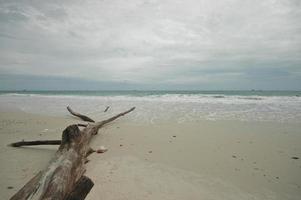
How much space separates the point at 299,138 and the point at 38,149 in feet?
22.1

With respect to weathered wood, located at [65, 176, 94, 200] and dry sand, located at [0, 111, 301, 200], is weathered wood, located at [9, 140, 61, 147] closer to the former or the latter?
dry sand, located at [0, 111, 301, 200]

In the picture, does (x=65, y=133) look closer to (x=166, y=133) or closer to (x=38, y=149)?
(x=38, y=149)

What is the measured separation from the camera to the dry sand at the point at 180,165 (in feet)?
8.87

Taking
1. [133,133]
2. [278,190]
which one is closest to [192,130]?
[133,133]

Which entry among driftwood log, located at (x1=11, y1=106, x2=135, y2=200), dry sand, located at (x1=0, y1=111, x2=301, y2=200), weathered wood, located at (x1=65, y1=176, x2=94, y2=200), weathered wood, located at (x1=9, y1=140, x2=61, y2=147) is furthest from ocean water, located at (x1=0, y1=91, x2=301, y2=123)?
weathered wood, located at (x1=65, y1=176, x2=94, y2=200)

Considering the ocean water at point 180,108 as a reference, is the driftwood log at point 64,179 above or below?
above

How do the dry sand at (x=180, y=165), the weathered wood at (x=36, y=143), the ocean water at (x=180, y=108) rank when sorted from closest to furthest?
1. the dry sand at (x=180, y=165)
2. the weathered wood at (x=36, y=143)
3. the ocean water at (x=180, y=108)

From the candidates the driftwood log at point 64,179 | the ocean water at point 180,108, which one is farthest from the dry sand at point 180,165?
the ocean water at point 180,108

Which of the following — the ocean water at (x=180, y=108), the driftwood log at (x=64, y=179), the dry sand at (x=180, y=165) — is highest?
the driftwood log at (x=64, y=179)

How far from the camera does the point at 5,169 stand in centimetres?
325

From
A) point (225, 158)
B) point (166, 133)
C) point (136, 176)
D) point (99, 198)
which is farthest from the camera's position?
point (166, 133)

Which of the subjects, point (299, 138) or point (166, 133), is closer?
point (299, 138)

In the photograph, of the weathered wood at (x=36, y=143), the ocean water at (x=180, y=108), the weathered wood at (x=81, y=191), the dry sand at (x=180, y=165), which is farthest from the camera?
the ocean water at (x=180, y=108)

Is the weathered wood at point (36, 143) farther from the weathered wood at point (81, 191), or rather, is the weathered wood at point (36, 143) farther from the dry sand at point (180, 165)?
the weathered wood at point (81, 191)
